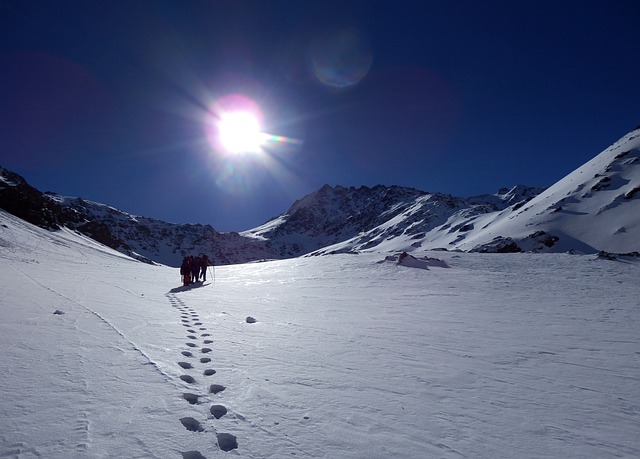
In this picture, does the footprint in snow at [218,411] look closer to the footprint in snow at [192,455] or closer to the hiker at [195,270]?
the footprint in snow at [192,455]

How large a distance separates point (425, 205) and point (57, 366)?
579 feet

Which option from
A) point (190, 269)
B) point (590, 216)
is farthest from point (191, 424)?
point (590, 216)

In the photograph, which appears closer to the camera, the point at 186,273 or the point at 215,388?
the point at 215,388

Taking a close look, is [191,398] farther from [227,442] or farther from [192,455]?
[192,455]

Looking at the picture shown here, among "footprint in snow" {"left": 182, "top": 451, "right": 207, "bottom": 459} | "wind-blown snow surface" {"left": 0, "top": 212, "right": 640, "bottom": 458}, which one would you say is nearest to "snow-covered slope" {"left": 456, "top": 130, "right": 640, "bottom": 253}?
"wind-blown snow surface" {"left": 0, "top": 212, "right": 640, "bottom": 458}

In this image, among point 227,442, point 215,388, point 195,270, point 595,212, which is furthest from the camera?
point 595,212

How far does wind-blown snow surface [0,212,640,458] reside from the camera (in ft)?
9.69

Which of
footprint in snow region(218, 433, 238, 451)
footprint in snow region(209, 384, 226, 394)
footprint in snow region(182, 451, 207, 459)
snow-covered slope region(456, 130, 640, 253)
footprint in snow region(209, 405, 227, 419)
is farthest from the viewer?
snow-covered slope region(456, 130, 640, 253)

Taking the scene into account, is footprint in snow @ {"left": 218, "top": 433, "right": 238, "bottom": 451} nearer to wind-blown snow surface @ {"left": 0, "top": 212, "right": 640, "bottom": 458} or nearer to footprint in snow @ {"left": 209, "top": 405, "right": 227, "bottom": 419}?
wind-blown snow surface @ {"left": 0, "top": 212, "right": 640, "bottom": 458}

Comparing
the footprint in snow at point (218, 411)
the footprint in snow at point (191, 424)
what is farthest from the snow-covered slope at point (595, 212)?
the footprint in snow at point (191, 424)

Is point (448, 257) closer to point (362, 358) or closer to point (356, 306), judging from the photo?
point (356, 306)

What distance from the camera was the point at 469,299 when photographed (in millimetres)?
13109

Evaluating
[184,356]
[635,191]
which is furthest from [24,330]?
[635,191]

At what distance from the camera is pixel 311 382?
4.37 metres
